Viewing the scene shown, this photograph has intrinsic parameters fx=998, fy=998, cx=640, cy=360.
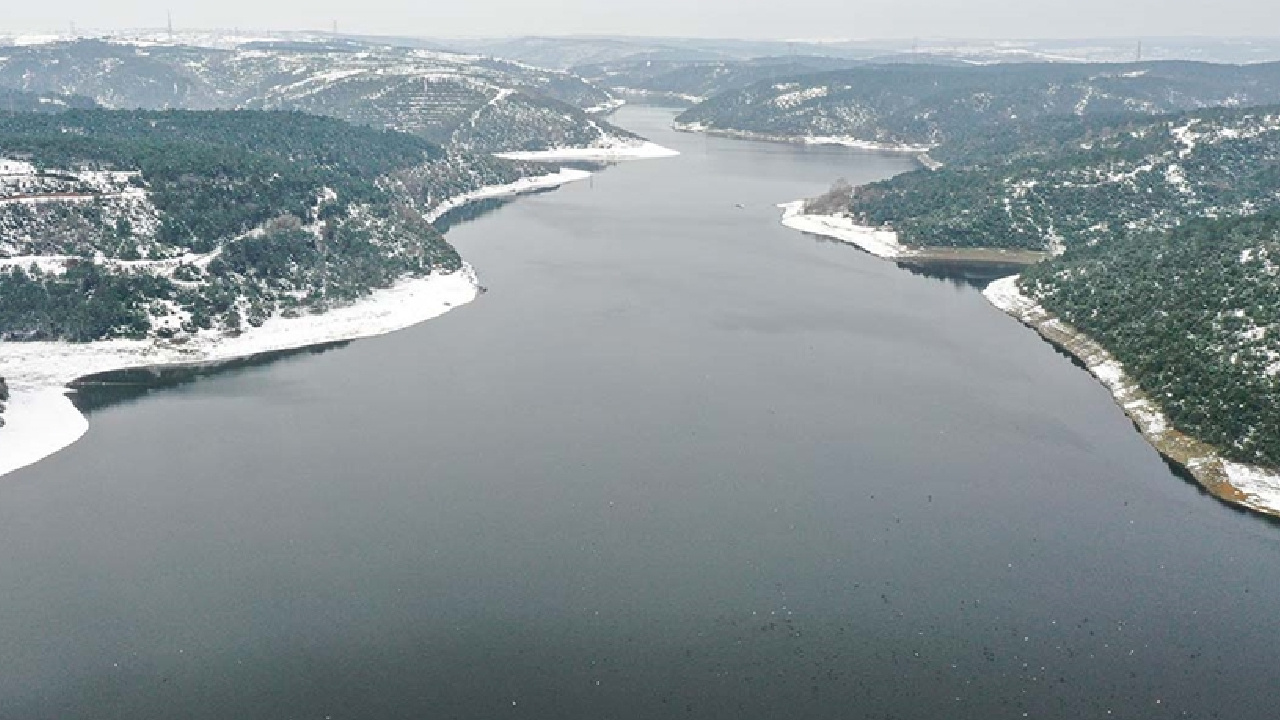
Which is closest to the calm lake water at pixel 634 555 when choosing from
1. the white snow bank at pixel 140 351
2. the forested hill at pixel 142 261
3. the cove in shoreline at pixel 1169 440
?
the cove in shoreline at pixel 1169 440

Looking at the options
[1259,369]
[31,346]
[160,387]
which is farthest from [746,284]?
[31,346]

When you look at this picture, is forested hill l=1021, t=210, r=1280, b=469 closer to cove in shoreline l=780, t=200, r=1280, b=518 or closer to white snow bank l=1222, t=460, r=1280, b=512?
cove in shoreline l=780, t=200, r=1280, b=518

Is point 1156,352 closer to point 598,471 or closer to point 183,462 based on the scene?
point 598,471

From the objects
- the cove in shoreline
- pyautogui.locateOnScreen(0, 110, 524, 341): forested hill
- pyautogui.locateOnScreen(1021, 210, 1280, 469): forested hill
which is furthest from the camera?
pyautogui.locateOnScreen(0, 110, 524, 341): forested hill

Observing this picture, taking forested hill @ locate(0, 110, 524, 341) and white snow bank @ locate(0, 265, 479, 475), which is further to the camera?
forested hill @ locate(0, 110, 524, 341)

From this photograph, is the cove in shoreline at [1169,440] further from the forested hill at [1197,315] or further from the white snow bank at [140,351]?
the white snow bank at [140,351]

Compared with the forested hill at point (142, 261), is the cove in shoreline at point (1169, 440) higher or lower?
lower

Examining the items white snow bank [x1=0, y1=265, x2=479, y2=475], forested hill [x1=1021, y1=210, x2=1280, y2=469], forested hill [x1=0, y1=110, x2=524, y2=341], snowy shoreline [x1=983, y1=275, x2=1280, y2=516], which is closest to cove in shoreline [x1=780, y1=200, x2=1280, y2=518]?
snowy shoreline [x1=983, y1=275, x2=1280, y2=516]
